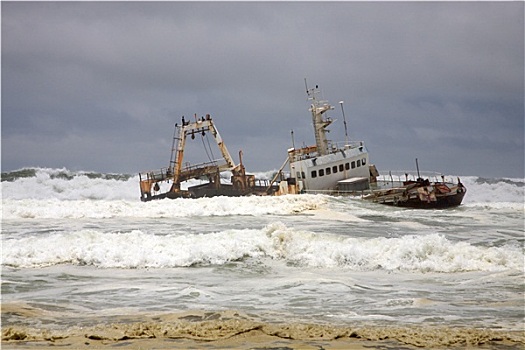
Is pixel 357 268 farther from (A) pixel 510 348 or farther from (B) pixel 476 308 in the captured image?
(A) pixel 510 348

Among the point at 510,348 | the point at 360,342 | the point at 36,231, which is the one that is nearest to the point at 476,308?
the point at 510,348

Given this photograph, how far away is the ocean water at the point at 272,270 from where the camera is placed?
8.68 meters

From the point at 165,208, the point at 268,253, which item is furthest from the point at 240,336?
the point at 165,208

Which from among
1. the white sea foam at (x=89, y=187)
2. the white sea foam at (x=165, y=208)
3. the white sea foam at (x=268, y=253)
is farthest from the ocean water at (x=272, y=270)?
the white sea foam at (x=89, y=187)

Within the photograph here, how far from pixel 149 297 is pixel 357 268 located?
550 centimetres

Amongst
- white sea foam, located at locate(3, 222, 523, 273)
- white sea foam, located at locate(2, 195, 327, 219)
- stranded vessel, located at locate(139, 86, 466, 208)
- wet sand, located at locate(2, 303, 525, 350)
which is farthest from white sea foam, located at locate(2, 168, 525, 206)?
wet sand, located at locate(2, 303, 525, 350)

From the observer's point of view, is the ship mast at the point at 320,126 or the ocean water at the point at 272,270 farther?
the ship mast at the point at 320,126

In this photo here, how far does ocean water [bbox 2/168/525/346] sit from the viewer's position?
868cm

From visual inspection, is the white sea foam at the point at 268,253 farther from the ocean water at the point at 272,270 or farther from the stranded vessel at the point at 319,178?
the stranded vessel at the point at 319,178

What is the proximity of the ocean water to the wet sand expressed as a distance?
75cm

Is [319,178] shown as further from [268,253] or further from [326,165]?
[268,253]

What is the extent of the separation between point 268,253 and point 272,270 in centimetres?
186

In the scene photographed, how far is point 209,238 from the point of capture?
647 inches

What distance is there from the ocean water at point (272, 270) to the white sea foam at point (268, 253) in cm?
3
